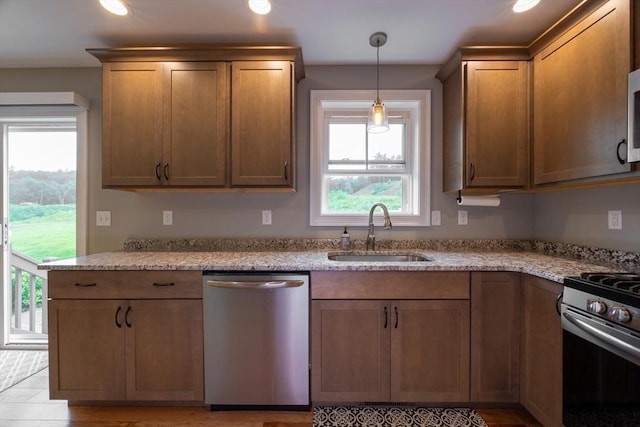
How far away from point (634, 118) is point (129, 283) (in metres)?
2.75

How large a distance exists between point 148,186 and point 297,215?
3.63ft

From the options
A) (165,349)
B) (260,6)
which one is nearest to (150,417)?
(165,349)

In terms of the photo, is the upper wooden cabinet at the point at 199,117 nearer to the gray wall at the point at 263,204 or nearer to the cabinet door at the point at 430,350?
the gray wall at the point at 263,204

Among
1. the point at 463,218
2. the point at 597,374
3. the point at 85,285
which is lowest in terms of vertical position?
the point at 597,374

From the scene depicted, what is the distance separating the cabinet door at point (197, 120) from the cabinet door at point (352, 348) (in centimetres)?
117

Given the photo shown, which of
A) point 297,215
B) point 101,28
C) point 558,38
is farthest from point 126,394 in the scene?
point 558,38

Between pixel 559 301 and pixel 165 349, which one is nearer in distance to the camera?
pixel 559 301

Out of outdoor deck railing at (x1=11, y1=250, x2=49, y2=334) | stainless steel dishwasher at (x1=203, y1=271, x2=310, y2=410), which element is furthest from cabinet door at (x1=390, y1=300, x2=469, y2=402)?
outdoor deck railing at (x1=11, y1=250, x2=49, y2=334)

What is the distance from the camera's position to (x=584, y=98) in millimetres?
1677

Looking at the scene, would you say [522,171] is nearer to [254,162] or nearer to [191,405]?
[254,162]

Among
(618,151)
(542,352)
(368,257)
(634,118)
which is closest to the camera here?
(634,118)

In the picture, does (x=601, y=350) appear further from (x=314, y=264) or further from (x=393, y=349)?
(x=314, y=264)

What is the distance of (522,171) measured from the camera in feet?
6.91

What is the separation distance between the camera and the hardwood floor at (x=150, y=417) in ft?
5.82
